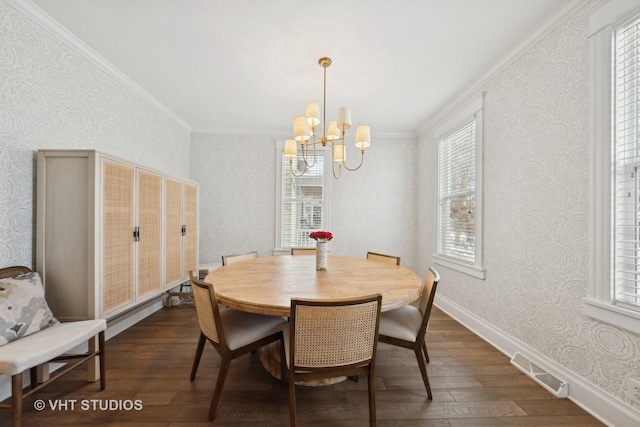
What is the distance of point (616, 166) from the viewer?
1508 millimetres

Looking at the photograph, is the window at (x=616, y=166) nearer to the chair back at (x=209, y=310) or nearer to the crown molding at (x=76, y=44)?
the chair back at (x=209, y=310)

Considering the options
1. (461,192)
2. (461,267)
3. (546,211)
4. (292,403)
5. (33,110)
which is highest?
(33,110)

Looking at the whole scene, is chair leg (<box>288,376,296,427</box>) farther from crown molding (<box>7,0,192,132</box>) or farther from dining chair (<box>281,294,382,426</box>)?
crown molding (<box>7,0,192,132</box>)

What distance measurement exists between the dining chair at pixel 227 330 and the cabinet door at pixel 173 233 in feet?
4.82

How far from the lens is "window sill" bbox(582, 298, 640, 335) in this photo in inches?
54.9

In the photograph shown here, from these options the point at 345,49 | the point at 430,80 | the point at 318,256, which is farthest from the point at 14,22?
the point at 430,80

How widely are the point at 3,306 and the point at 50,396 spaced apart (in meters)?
0.70

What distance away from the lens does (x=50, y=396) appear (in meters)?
1.70

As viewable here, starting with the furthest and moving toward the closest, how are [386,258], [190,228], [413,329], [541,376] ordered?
[190,228] < [386,258] < [541,376] < [413,329]

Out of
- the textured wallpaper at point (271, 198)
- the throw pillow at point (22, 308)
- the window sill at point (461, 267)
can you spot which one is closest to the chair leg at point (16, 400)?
the throw pillow at point (22, 308)

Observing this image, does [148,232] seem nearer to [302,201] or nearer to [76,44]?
[76,44]

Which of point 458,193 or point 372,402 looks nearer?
point 372,402

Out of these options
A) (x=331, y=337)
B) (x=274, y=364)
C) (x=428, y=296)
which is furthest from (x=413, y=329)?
(x=274, y=364)

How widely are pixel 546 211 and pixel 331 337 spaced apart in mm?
1851
